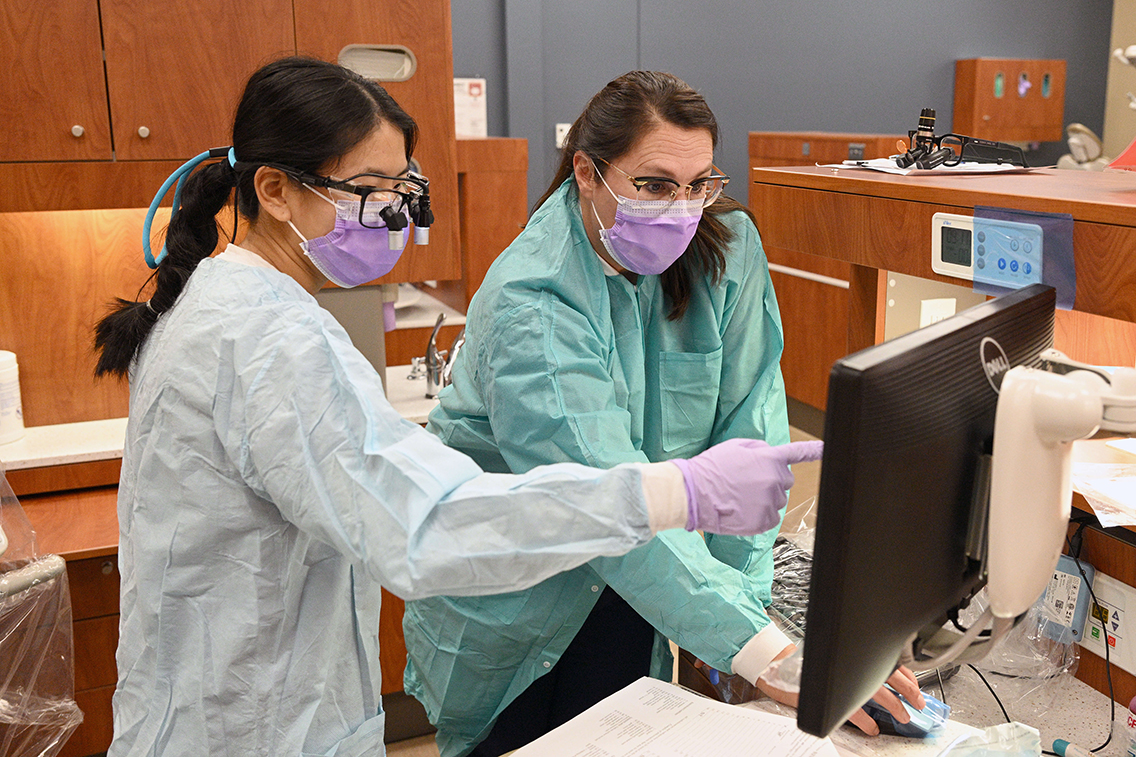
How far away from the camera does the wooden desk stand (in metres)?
1.03

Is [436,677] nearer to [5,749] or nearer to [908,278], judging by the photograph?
[5,749]

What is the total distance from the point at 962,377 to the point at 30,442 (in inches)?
91.5

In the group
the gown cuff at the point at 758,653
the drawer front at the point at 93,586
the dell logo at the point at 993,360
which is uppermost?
the dell logo at the point at 993,360

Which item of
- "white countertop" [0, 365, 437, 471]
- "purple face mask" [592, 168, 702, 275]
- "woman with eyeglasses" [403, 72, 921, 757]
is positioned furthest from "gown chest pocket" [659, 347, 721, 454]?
"white countertop" [0, 365, 437, 471]

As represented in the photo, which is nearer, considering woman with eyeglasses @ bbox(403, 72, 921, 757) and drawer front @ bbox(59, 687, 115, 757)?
woman with eyeglasses @ bbox(403, 72, 921, 757)

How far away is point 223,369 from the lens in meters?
0.95

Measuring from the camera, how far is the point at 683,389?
4.76 feet

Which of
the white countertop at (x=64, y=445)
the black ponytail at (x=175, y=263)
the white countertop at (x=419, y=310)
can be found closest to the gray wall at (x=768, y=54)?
the white countertop at (x=419, y=310)

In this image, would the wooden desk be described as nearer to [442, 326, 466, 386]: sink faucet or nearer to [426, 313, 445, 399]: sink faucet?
[442, 326, 466, 386]: sink faucet

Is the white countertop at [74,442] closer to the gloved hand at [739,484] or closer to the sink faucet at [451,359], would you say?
the sink faucet at [451,359]

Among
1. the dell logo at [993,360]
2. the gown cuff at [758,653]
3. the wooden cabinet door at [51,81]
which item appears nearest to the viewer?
the dell logo at [993,360]

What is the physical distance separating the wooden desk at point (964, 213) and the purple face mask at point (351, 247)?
2.26ft

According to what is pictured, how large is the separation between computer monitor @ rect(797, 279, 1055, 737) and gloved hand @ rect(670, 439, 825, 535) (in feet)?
0.46

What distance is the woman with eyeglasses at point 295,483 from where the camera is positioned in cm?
86
